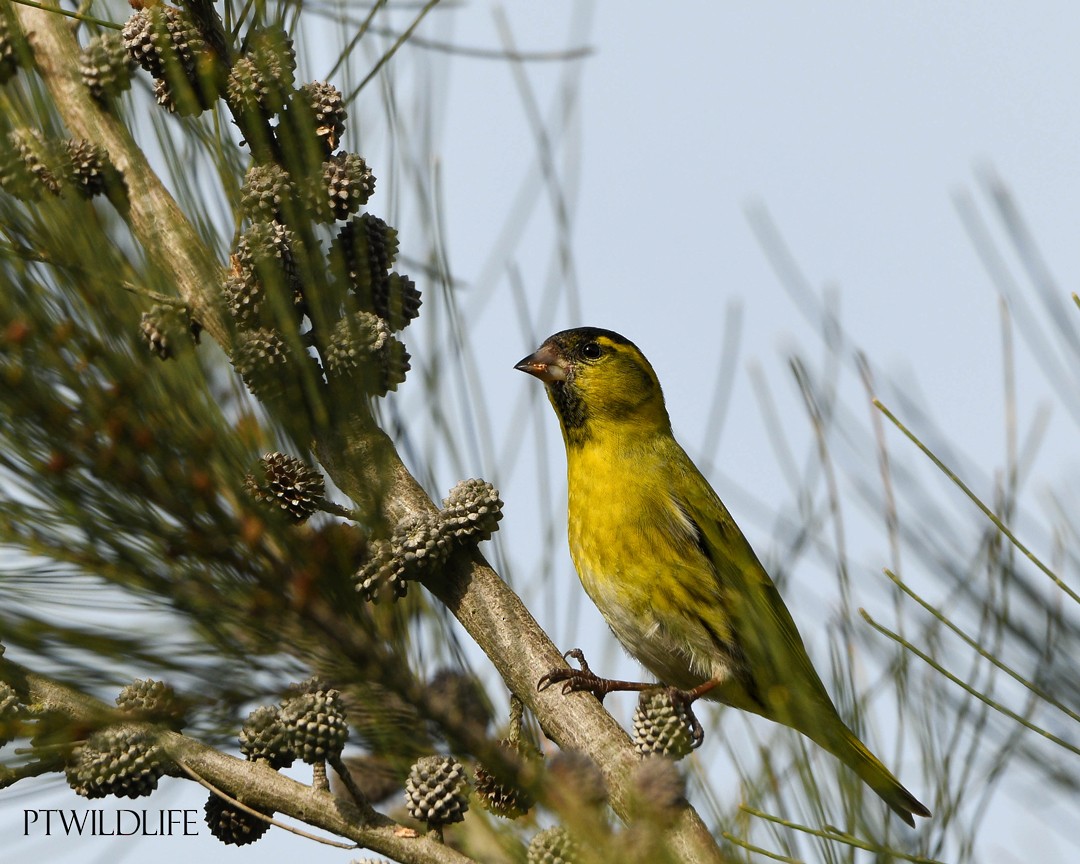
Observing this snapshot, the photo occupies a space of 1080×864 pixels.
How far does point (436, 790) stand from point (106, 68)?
5.88ft

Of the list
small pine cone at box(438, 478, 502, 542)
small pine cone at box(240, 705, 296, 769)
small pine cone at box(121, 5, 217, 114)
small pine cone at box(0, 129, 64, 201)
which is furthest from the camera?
small pine cone at box(121, 5, 217, 114)

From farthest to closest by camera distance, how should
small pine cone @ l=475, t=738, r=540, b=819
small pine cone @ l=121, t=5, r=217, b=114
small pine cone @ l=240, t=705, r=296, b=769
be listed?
1. small pine cone @ l=121, t=5, r=217, b=114
2. small pine cone @ l=475, t=738, r=540, b=819
3. small pine cone @ l=240, t=705, r=296, b=769

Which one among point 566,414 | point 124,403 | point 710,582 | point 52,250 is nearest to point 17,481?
point 124,403

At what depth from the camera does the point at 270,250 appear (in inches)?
90.8

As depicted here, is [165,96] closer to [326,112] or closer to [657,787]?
[326,112]

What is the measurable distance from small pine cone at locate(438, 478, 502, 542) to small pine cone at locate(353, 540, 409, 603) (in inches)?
9.6

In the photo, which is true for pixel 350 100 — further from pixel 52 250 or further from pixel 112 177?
pixel 52 250

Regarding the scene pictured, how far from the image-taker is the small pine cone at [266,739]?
211 centimetres

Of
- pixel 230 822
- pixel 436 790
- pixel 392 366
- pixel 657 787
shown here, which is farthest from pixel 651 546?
pixel 657 787

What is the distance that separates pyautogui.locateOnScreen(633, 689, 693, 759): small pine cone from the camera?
2.32 metres

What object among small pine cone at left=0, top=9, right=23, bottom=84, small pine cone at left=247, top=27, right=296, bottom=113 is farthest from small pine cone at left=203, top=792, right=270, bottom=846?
small pine cone at left=0, top=9, right=23, bottom=84

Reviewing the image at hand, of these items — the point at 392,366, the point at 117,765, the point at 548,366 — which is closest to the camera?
the point at 117,765

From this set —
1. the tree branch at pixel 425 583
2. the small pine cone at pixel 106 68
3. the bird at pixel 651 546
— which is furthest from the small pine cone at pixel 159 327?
the bird at pixel 651 546

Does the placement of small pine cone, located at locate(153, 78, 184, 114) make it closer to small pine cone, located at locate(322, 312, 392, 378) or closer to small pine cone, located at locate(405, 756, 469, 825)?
small pine cone, located at locate(322, 312, 392, 378)
